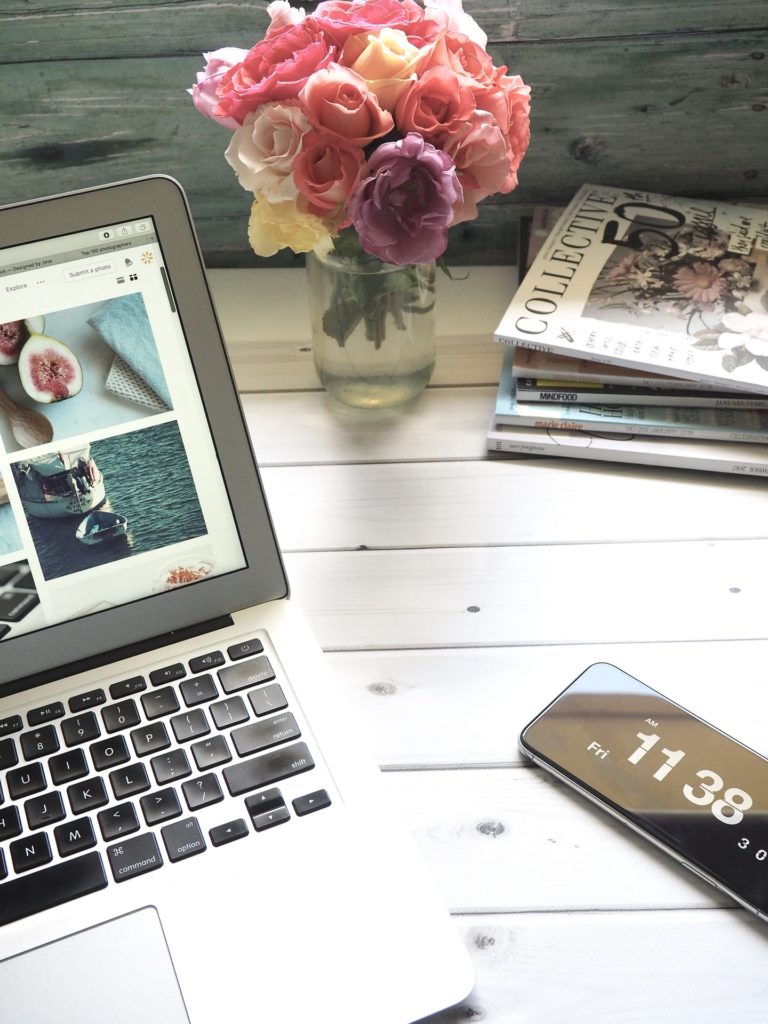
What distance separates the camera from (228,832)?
510 millimetres

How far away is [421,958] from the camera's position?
1.54ft

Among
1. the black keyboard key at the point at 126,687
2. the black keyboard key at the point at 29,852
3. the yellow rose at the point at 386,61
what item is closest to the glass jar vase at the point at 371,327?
the yellow rose at the point at 386,61

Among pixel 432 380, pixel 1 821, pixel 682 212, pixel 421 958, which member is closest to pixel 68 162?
pixel 432 380

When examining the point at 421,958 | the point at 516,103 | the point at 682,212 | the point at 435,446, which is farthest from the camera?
the point at 682,212

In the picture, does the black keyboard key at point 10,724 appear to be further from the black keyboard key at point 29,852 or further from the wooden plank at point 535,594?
the wooden plank at point 535,594

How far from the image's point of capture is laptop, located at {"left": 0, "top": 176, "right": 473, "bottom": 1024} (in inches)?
18.4

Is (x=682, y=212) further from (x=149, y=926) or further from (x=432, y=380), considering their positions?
(x=149, y=926)

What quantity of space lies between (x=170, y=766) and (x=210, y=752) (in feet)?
0.07

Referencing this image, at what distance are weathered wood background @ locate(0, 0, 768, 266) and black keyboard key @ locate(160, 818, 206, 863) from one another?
25.6 inches

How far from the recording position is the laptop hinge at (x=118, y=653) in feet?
1.92

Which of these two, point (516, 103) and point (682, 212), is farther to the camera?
point (682, 212)

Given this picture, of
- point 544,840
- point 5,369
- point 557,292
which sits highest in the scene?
point 5,369

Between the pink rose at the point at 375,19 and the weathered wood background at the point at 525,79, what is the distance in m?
0.22

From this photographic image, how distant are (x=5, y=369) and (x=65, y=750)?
0.21m
